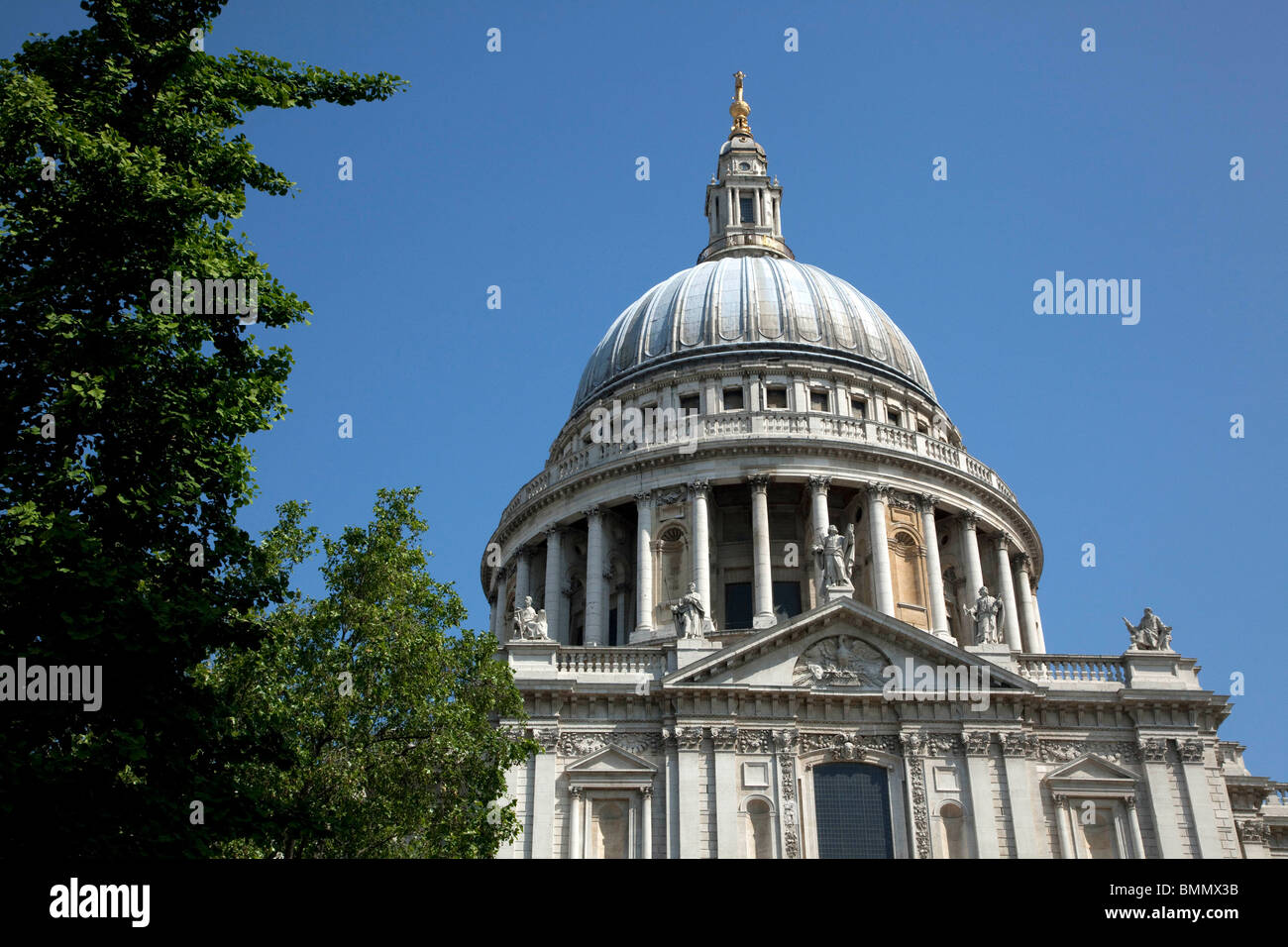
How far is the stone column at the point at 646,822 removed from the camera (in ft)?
117

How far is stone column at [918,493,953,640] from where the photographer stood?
5172cm

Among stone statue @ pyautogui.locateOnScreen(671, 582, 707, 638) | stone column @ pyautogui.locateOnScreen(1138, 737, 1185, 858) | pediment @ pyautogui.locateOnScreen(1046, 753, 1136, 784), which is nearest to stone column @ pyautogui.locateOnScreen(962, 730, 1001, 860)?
pediment @ pyautogui.locateOnScreen(1046, 753, 1136, 784)

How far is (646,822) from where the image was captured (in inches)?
1422

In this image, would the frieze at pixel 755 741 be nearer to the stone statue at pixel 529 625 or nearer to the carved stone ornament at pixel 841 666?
the carved stone ornament at pixel 841 666

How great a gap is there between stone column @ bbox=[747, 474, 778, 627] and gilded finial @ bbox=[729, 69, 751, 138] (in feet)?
104

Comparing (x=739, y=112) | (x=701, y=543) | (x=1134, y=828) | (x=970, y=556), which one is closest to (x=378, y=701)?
(x=1134, y=828)

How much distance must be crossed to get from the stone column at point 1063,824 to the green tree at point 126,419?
83.3 feet

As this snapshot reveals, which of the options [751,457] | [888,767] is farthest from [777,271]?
[888,767]

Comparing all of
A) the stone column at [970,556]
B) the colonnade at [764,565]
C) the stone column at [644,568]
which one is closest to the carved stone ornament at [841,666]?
the colonnade at [764,565]

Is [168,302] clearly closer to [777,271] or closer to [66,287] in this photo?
[66,287]

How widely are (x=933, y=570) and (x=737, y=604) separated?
327 inches

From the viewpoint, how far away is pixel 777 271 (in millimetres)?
66688

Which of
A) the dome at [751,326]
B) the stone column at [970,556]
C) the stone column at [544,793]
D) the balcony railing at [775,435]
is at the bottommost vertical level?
the stone column at [544,793]

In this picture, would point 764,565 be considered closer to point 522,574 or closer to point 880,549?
point 880,549
